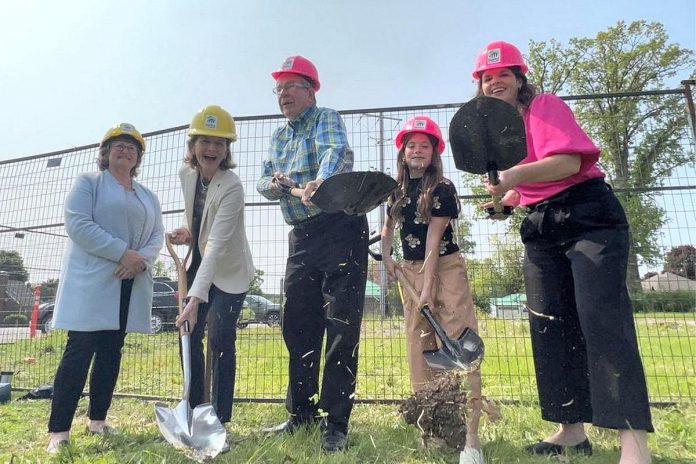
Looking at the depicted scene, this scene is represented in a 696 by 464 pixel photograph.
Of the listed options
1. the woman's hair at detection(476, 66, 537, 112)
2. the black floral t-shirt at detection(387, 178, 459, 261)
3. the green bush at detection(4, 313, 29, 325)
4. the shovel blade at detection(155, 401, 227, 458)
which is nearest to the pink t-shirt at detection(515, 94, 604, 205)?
the woman's hair at detection(476, 66, 537, 112)

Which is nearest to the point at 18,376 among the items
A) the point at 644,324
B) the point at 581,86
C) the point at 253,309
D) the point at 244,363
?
the point at 244,363

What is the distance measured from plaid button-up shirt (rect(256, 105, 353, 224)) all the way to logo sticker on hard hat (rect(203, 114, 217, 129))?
425 mm

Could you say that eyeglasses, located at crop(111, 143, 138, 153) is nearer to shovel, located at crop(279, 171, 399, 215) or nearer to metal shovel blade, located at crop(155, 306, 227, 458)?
shovel, located at crop(279, 171, 399, 215)

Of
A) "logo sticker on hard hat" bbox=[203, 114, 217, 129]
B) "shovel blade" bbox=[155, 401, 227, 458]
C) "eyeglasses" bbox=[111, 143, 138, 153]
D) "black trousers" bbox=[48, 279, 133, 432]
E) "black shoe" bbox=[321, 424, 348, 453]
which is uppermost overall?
"logo sticker on hard hat" bbox=[203, 114, 217, 129]

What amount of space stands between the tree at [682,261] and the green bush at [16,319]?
24.6 feet

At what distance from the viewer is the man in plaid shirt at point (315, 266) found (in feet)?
8.30

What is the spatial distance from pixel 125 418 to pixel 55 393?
99cm

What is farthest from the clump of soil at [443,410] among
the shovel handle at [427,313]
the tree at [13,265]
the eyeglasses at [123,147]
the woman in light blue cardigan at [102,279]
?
the tree at [13,265]

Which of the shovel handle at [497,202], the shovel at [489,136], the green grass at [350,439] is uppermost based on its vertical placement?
the shovel at [489,136]

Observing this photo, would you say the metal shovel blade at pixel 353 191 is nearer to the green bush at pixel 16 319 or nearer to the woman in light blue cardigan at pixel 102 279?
the woman in light blue cardigan at pixel 102 279

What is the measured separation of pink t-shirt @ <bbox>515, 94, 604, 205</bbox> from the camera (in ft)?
6.44

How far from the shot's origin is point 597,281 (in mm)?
1974

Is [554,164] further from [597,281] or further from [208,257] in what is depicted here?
[208,257]

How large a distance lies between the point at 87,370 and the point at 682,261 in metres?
4.82
